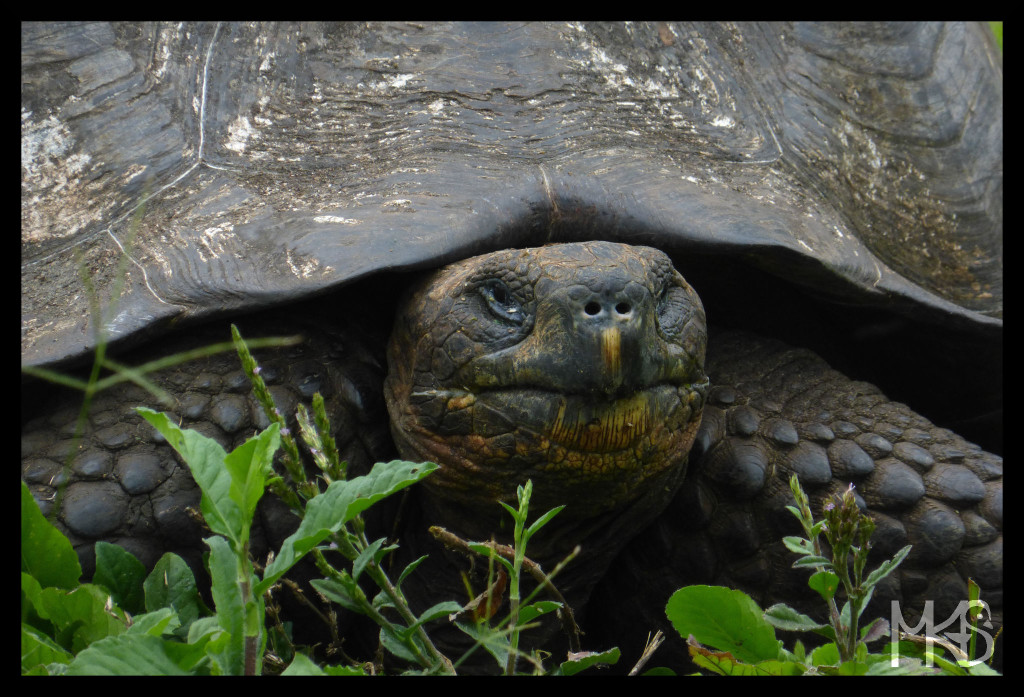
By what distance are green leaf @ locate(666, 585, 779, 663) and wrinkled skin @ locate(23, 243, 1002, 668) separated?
1.63ft

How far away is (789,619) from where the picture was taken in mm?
1557

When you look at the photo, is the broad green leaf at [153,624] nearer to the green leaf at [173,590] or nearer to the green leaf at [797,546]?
the green leaf at [173,590]

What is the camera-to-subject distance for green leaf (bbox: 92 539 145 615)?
186 cm

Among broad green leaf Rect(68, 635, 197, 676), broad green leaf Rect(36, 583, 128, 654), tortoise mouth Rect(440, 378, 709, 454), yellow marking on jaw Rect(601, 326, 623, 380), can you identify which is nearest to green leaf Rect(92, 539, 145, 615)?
broad green leaf Rect(36, 583, 128, 654)

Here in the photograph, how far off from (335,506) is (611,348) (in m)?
0.74

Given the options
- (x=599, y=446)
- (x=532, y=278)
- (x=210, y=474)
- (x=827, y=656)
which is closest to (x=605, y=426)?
(x=599, y=446)

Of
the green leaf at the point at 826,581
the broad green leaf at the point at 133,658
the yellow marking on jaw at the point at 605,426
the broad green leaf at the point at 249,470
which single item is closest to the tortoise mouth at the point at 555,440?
the yellow marking on jaw at the point at 605,426

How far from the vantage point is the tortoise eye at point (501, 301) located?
2141 mm

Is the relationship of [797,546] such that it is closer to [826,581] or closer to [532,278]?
[826,581]

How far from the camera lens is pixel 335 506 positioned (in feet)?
4.41

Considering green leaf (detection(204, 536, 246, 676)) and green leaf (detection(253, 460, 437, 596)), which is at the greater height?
green leaf (detection(253, 460, 437, 596))

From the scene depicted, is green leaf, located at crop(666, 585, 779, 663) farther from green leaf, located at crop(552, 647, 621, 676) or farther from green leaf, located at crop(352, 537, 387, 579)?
green leaf, located at crop(352, 537, 387, 579)

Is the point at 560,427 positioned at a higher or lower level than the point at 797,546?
lower
